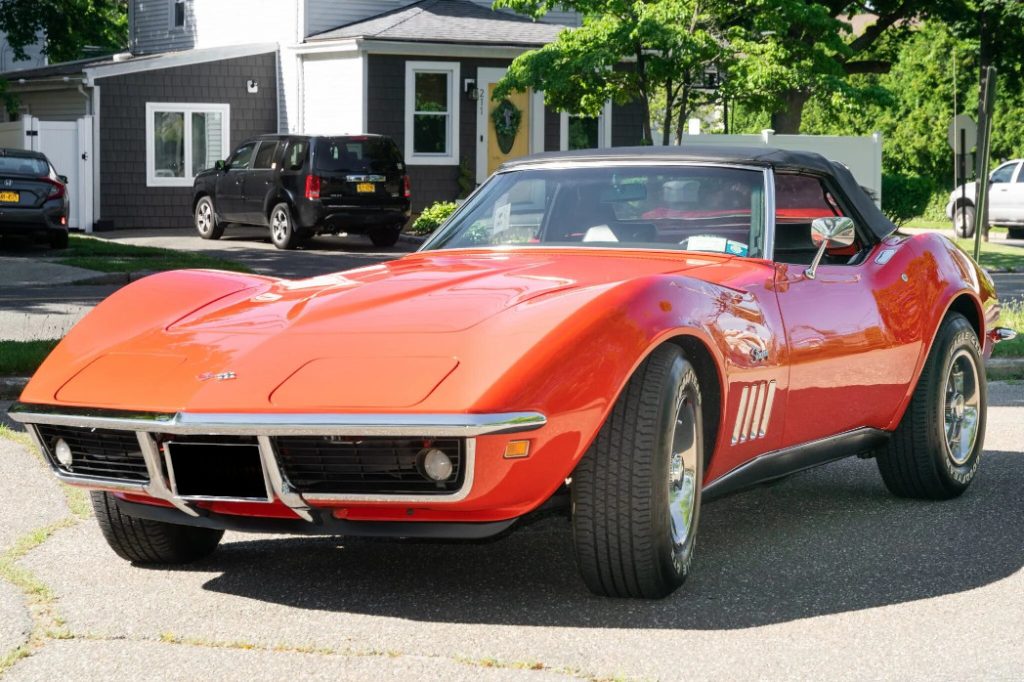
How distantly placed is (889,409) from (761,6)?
68.2 feet

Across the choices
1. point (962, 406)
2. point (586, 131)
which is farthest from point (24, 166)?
point (962, 406)

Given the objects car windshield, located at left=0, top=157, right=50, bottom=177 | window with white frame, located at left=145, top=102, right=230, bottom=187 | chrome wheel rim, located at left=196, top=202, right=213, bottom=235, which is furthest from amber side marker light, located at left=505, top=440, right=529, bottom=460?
window with white frame, located at left=145, top=102, right=230, bottom=187

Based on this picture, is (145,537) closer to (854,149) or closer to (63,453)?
(63,453)

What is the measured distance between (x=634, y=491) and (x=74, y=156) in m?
27.4

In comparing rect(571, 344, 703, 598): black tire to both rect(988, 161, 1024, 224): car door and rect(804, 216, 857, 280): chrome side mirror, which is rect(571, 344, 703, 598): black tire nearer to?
rect(804, 216, 857, 280): chrome side mirror

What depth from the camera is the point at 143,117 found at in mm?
31844

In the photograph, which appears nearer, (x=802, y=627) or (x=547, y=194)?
(x=802, y=627)

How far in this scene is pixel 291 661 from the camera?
15.3 feet

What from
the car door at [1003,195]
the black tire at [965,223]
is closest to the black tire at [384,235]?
the black tire at [965,223]

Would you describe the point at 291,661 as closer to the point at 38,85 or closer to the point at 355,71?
the point at 355,71

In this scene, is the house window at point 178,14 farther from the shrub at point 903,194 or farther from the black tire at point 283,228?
the shrub at point 903,194

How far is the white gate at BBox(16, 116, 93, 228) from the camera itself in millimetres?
30656

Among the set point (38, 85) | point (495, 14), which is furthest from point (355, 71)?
point (38, 85)

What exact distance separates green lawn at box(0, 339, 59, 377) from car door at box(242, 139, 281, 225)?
49.6 feet
